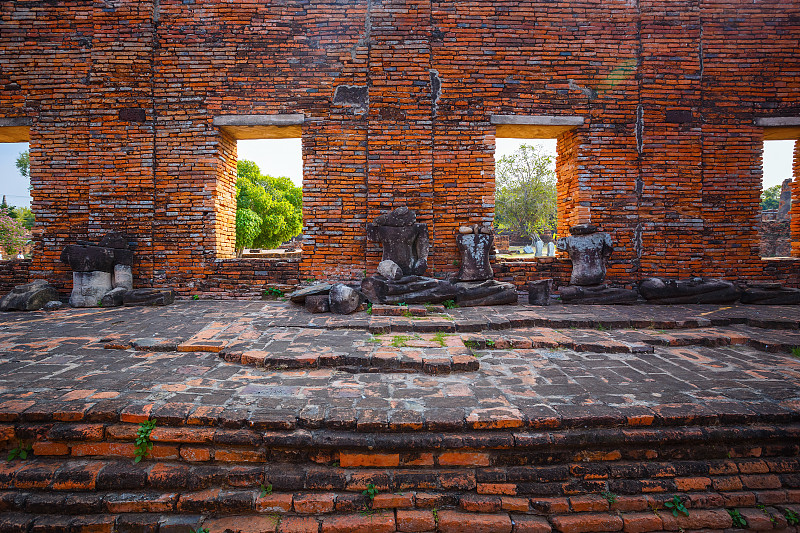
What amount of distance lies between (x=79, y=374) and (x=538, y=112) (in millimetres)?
7627

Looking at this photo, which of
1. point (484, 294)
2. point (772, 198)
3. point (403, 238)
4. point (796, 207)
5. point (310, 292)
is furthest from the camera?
point (772, 198)

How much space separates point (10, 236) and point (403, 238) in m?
14.5

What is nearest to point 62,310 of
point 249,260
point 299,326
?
point 249,260

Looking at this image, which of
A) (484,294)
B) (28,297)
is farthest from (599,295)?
(28,297)

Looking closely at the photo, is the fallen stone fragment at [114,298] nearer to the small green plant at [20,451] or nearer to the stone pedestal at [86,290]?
the stone pedestal at [86,290]

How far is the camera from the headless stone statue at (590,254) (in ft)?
20.8

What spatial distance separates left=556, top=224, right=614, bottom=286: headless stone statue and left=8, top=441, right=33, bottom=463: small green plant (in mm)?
7039

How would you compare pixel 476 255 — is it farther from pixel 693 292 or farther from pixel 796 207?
pixel 796 207

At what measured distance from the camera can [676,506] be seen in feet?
7.23

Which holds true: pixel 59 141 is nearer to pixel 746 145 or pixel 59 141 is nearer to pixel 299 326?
pixel 299 326

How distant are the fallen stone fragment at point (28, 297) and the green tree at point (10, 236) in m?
8.52

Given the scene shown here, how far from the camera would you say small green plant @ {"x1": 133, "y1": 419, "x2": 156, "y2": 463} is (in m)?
2.37

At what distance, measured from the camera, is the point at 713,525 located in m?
2.14

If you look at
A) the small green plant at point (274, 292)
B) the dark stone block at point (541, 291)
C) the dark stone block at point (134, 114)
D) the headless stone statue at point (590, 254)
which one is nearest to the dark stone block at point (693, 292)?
the headless stone statue at point (590, 254)
